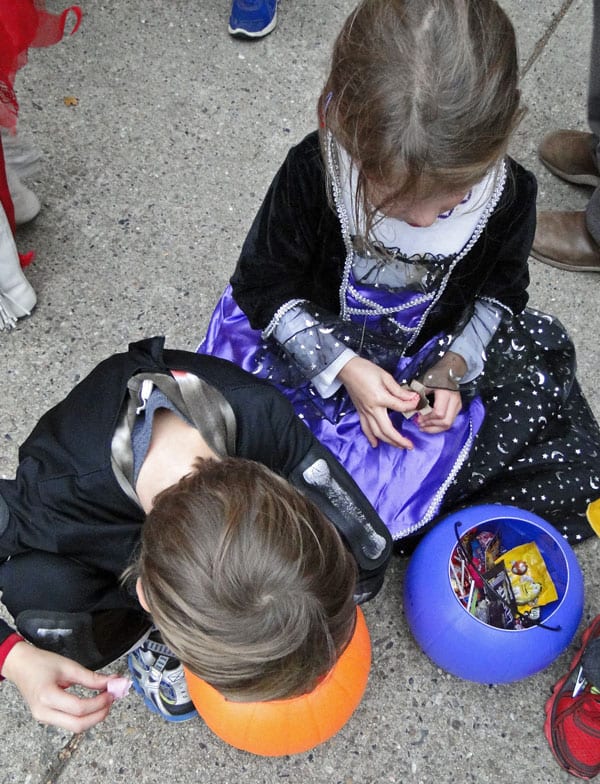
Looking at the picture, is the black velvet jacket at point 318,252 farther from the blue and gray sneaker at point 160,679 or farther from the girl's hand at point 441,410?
the blue and gray sneaker at point 160,679

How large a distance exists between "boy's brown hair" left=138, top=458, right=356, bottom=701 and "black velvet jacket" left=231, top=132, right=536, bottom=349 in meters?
0.57

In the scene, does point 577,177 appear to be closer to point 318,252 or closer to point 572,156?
point 572,156

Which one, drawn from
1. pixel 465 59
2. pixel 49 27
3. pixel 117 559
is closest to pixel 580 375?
pixel 465 59

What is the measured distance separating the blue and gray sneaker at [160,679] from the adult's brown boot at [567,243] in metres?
1.49

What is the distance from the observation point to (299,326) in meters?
1.48

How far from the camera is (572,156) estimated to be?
7.38 feet

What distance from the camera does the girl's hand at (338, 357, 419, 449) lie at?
1.47 metres

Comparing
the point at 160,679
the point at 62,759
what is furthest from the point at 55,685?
the point at 62,759

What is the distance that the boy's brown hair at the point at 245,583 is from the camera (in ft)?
3.01

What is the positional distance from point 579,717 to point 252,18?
7.14 feet

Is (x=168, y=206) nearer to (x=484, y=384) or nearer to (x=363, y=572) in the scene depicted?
(x=484, y=384)

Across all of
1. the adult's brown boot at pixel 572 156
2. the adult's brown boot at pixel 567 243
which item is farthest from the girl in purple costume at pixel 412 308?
the adult's brown boot at pixel 572 156

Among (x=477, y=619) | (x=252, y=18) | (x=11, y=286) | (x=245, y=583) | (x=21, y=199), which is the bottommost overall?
(x=477, y=619)

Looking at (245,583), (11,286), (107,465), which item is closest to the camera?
(245,583)
